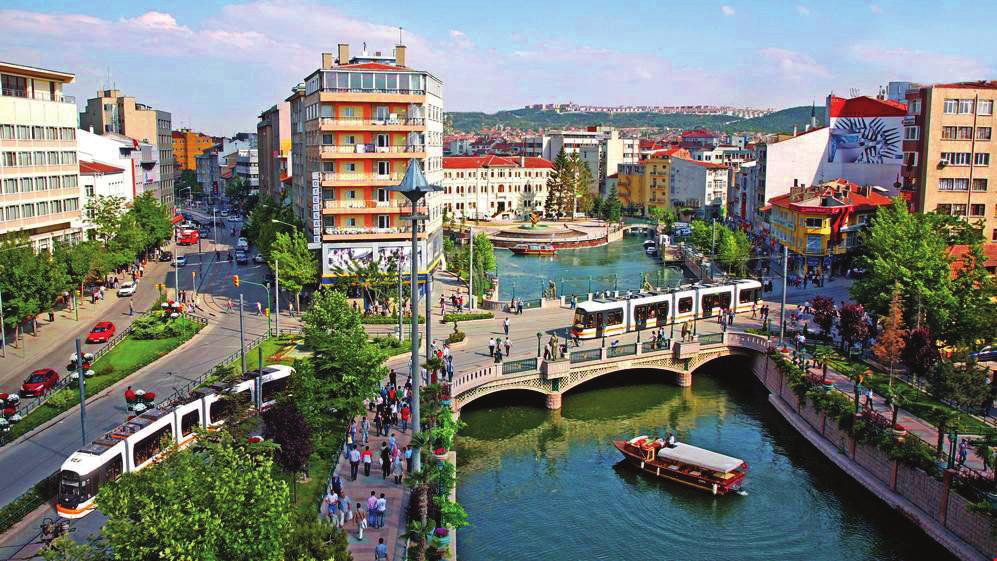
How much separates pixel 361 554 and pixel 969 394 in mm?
24645

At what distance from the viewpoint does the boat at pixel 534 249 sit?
356ft

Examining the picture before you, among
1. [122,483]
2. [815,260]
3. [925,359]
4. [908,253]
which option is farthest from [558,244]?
[122,483]

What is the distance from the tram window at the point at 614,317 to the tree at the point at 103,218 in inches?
1674

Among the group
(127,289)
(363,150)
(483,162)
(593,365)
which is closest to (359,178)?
(363,150)

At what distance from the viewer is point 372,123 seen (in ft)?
184

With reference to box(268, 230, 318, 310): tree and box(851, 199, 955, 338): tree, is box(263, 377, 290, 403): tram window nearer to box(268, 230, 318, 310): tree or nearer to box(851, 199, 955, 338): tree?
box(268, 230, 318, 310): tree

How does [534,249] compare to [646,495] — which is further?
[534,249]

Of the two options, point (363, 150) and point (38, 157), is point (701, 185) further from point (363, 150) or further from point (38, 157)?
point (38, 157)

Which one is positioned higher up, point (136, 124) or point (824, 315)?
point (136, 124)

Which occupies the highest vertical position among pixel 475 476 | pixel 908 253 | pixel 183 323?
pixel 908 253

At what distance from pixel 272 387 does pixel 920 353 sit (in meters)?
28.6

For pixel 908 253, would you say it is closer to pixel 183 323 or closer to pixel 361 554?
pixel 361 554

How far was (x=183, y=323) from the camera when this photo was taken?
50750 mm

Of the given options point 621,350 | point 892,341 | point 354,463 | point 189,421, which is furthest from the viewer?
point 621,350
